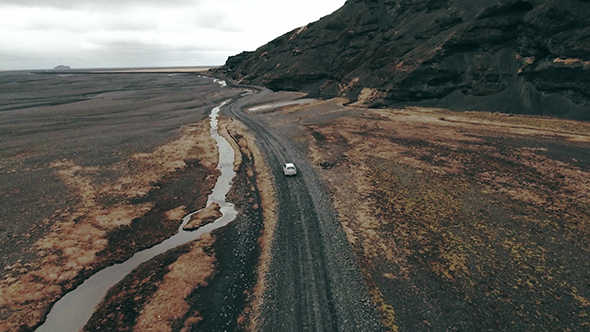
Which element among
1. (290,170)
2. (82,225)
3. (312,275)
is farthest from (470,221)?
(82,225)

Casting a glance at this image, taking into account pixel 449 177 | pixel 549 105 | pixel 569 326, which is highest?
pixel 549 105

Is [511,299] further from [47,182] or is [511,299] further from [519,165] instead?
[47,182]

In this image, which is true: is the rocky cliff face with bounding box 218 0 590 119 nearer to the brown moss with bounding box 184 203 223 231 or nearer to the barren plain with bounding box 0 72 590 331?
the barren plain with bounding box 0 72 590 331

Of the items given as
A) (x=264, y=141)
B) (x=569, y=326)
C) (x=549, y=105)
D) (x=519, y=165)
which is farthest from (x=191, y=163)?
(x=549, y=105)

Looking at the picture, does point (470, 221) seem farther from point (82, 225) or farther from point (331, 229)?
point (82, 225)

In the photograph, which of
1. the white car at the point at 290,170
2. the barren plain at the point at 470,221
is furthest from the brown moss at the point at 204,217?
the barren plain at the point at 470,221

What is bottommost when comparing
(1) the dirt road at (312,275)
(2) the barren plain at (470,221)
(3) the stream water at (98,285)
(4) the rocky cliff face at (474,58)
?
(3) the stream water at (98,285)

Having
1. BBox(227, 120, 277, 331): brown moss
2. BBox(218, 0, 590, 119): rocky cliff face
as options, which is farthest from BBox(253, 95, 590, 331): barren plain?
Answer: BBox(218, 0, 590, 119): rocky cliff face

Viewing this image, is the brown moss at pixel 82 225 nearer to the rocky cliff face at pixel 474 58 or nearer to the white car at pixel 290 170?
the white car at pixel 290 170
